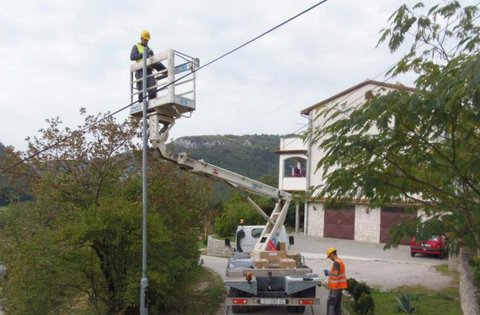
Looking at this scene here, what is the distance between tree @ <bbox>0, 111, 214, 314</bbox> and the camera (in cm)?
1019

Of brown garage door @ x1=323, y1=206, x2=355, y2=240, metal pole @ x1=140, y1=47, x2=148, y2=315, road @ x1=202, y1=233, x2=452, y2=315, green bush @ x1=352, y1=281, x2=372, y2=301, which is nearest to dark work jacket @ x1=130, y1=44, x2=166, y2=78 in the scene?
metal pole @ x1=140, y1=47, x2=148, y2=315

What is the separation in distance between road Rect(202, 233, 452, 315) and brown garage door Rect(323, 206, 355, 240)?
65 cm

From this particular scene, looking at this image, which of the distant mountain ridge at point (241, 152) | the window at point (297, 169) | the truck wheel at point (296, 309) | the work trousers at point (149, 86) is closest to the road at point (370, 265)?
the truck wheel at point (296, 309)

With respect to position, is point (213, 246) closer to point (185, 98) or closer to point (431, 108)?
point (185, 98)

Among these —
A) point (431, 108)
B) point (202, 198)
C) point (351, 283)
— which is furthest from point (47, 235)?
point (431, 108)

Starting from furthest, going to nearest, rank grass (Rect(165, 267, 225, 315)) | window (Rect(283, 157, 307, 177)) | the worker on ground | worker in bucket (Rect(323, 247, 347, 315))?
window (Rect(283, 157, 307, 177)), grass (Rect(165, 267, 225, 315)), the worker on ground, worker in bucket (Rect(323, 247, 347, 315))

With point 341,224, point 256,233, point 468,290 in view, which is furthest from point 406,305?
point 341,224

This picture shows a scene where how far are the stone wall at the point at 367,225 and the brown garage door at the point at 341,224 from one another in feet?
1.14

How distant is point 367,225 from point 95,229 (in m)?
22.5

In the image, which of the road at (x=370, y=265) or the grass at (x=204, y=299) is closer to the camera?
the grass at (x=204, y=299)

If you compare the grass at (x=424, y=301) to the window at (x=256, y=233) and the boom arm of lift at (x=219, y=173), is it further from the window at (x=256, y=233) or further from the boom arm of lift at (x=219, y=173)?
the window at (x=256, y=233)

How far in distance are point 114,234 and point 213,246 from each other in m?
18.3

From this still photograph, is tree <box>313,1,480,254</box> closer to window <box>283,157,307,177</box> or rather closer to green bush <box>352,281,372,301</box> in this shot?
green bush <box>352,281,372,301</box>

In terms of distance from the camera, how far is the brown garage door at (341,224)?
30.6 m
